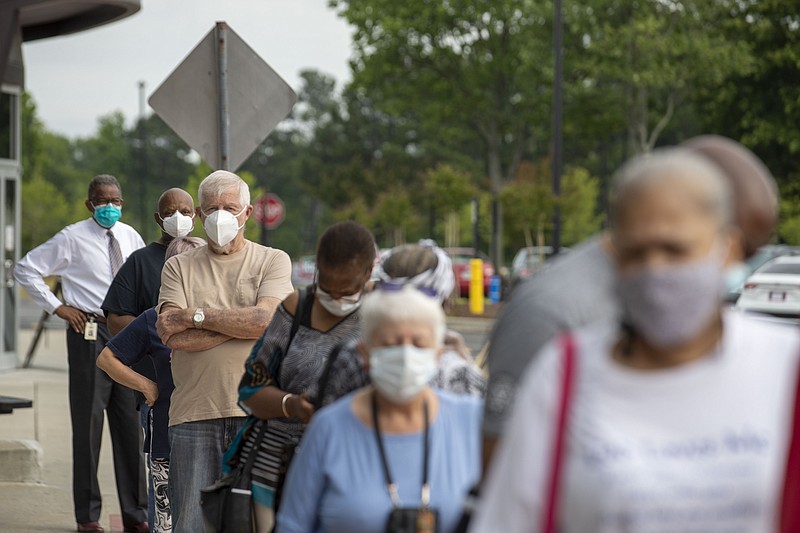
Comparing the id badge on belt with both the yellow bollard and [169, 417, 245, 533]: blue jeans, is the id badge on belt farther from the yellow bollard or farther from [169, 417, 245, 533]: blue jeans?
the yellow bollard

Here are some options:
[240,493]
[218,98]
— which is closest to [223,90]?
[218,98]

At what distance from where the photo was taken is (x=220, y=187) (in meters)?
6.04

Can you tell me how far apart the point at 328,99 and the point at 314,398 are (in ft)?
382

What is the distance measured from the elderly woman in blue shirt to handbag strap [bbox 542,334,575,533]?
44.2 inches

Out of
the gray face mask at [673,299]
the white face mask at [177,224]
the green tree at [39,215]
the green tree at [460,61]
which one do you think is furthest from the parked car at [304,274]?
the gray face mask at [673,299]

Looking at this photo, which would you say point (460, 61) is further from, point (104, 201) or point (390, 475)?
point (390, 475)

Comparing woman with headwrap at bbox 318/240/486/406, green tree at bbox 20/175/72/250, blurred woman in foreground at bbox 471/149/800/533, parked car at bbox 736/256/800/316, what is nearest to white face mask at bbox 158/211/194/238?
woman with headwrap at bbox 318/240/486/406

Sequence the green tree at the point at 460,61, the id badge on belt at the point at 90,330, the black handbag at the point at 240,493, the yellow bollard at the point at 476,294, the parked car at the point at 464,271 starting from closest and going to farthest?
the black handbag at the point at 240,493, the id badge on belt at the point at 90,330, the yellow bollard at the point at 476,294, the parked car at the point at 464,271, the green tree at the point at 460,61

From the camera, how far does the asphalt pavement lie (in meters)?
8.17

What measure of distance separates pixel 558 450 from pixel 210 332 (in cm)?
370

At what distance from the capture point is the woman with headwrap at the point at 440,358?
3.82 m

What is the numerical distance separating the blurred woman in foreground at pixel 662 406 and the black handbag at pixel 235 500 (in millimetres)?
2443

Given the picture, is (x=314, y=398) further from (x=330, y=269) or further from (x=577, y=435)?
(x=577, y=435)

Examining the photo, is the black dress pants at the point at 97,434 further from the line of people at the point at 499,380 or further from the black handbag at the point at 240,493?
the black handbag at the point at 240,493
